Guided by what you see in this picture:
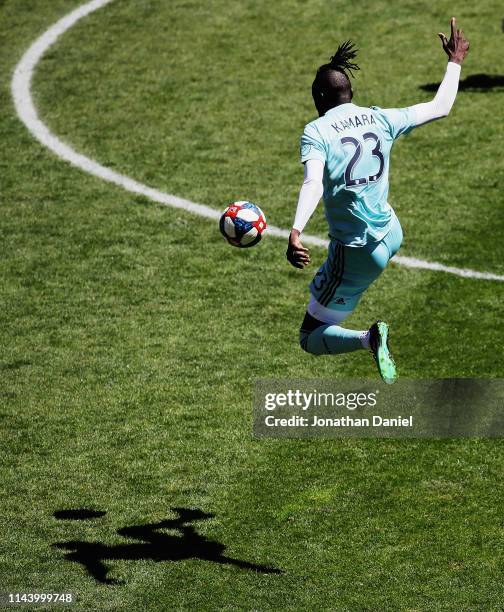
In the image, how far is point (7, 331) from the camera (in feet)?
44.4

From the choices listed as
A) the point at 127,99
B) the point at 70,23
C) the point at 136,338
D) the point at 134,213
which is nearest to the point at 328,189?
the point at 136,338

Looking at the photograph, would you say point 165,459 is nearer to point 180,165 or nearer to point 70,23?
point 180,165

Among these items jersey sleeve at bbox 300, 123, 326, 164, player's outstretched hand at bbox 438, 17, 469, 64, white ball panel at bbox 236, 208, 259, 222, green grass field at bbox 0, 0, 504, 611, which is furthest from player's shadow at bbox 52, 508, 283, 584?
player's outstretched hand at bbox 438, 17, 469, 64

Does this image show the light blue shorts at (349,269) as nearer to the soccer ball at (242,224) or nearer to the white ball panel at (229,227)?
the soccer ball at (242,224)

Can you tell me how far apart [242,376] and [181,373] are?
597 mm

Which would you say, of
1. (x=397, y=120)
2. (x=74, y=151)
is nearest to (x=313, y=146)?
(x=397, y=120)

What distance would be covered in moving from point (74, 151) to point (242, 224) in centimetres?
785

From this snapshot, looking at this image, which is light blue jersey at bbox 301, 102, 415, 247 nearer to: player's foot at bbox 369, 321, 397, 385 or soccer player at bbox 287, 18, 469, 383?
soccer player at bbox 287, 18, 469, 383

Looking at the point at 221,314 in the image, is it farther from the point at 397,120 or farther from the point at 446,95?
the point at 446,95

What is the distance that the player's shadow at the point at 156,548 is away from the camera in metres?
9.75

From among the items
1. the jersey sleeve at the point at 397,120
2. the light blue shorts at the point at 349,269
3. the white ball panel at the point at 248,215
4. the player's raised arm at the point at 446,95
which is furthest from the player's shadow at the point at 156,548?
the player's raised arm at the point at 446,95

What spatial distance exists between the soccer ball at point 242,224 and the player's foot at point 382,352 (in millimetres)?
1156

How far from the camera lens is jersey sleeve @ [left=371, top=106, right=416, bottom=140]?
31.2 feet

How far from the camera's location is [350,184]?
928 cm
